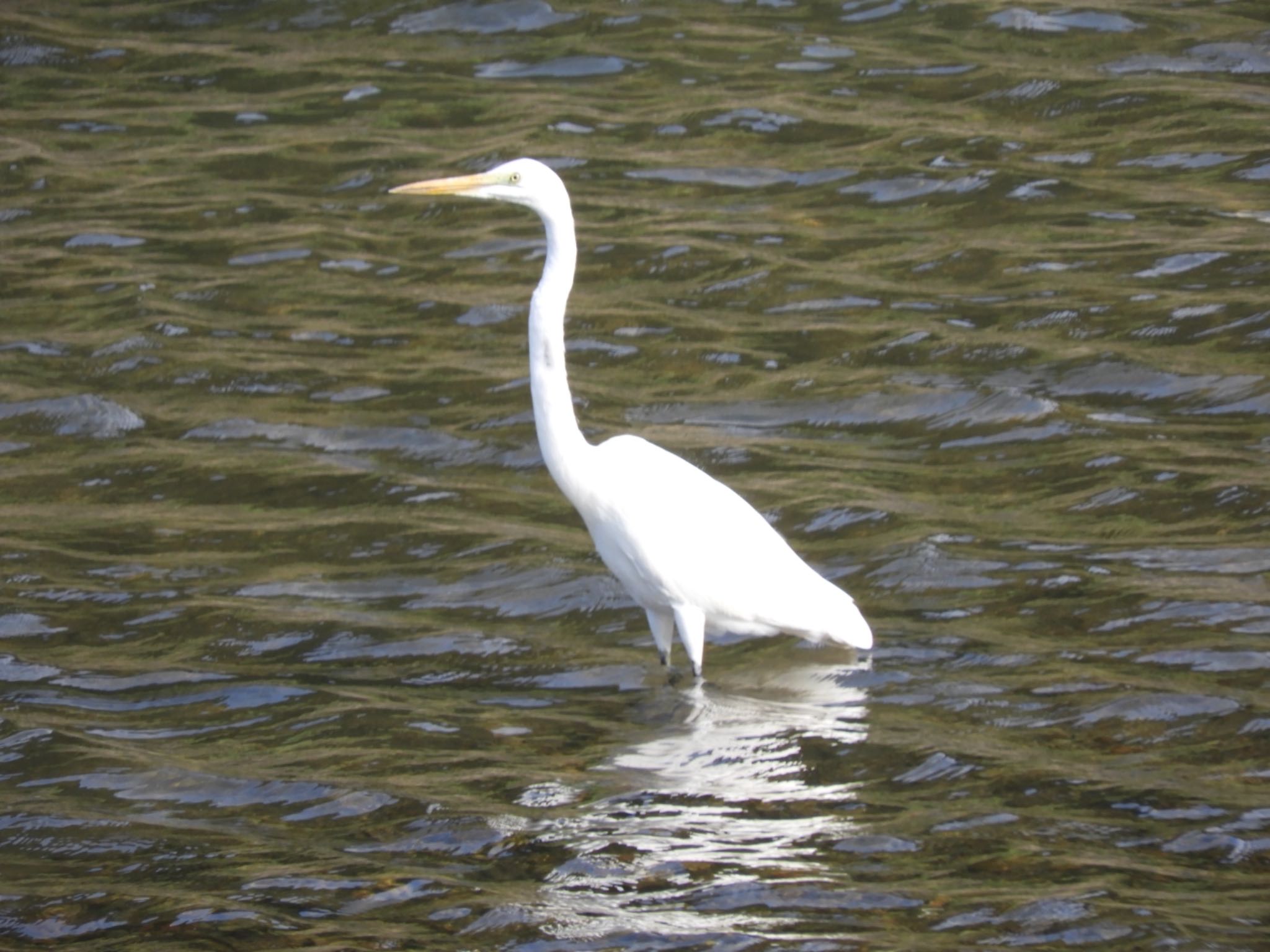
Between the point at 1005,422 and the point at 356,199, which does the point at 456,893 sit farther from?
the point at 356,199

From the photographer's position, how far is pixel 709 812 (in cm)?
474

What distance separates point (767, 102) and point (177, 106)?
3.88m

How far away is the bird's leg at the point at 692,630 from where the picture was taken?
586cm

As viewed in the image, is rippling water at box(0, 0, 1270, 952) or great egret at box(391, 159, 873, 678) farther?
great egret at box(391, 159, 873, 678)

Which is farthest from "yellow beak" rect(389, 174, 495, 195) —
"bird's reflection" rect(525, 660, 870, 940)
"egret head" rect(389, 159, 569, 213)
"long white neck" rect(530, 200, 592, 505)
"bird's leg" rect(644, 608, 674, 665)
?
"bird's reflection" rect(525, 660, 870, 940)

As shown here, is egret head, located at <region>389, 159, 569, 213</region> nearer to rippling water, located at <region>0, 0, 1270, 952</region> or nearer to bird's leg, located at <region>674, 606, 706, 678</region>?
bird's leg, located at <region>674, 606, 706, 678</region>

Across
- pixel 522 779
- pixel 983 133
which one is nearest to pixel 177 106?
pixel 983 133

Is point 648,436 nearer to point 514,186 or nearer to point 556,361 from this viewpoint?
point 556,361

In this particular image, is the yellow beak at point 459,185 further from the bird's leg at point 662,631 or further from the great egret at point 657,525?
the bird's leg at point 662,631

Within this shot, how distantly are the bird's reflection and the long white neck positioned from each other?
84cm

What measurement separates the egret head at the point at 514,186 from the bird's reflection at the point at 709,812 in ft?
5.32

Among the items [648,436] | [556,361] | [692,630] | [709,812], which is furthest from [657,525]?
[648,436]

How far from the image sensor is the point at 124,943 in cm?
404

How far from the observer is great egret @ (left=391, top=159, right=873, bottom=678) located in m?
5.82
